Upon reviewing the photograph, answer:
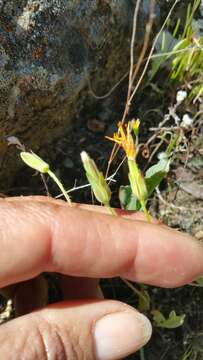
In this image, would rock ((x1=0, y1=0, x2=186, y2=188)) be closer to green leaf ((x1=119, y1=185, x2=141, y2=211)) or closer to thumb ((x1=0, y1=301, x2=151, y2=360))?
green leaf ((x1=119, y1=185, x2=141, y2=211))

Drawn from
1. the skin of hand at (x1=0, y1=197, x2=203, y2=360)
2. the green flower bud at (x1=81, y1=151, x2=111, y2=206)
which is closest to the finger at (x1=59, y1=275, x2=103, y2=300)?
the skin of hand at (x1=0, y1=197, x2=203, y2=360)

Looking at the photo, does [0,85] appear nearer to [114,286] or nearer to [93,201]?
[93,201]

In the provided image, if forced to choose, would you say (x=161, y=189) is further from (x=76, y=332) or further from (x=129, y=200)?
(x=76, y=332)

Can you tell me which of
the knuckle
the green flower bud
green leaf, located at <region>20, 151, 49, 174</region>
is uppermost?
green leaf, located at <region>20, 151, 49, 174</region>

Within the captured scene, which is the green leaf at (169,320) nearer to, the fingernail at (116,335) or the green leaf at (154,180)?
the fingernail at (116,335)

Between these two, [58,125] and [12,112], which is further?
[58,125]

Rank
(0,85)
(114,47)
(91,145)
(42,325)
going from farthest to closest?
(91,145), (114,47), (0,85), (42,325)

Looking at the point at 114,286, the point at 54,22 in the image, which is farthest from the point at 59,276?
the point at 54,22
